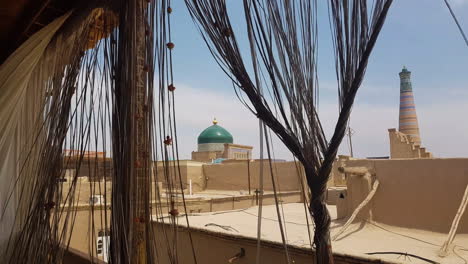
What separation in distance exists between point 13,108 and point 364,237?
4.59 meters

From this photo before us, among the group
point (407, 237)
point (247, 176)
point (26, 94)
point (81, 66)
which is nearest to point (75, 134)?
point (81, 66)

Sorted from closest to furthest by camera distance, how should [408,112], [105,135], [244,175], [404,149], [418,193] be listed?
[105,135] → [418,193] → [404,149] → [244,175] → [408,112]

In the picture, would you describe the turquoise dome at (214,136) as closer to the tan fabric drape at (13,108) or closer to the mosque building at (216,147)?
the mosque building at (216,147)

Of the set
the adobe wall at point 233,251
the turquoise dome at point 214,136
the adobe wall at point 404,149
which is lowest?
the adobe wall at point 233,251

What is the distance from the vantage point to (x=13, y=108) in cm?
293

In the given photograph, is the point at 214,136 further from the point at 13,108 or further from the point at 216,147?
the point at 13,108

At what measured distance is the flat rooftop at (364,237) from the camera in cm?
425

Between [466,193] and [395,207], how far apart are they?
3.56ft

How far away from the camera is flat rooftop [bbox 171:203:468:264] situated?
425 centimetres

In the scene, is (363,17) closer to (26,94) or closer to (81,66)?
(81,66)

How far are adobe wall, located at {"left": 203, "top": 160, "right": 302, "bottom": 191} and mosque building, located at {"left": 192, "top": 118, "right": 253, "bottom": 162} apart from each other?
226 cm

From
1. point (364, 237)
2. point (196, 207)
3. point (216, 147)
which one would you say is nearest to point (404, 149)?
point (364, 237)

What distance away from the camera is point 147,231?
1.93 metres

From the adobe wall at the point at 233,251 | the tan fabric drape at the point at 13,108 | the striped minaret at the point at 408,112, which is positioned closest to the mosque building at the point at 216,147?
the striped minaret at the point at 408,112
